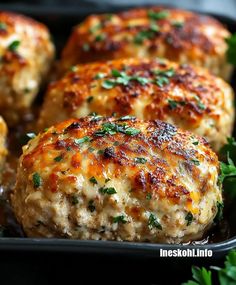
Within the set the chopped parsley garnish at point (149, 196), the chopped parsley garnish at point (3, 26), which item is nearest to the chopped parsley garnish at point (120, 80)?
the chopped parsley garnish at point (3, 26)

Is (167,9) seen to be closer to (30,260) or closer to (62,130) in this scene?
(62,130)

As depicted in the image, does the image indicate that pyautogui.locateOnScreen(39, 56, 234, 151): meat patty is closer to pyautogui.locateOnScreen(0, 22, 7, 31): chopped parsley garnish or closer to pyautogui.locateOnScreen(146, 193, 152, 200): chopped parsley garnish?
pyautogui.locateOnScreen(0, 22, 7, 31): chopped parsley garnish

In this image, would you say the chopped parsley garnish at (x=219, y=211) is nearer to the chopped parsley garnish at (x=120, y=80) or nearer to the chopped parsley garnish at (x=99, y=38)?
the chopped parsley garnish at (x=120, y=80)

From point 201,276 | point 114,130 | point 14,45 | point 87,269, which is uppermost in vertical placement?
point 114,130

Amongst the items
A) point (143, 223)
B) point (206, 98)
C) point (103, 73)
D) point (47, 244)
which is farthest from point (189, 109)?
point (47, 244)

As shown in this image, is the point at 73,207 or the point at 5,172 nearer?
the point at 73,207

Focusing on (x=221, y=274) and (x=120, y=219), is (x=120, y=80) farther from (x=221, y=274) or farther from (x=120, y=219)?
(x=221, y=274)

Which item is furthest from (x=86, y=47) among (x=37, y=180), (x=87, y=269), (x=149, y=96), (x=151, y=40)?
(x=87, y=269)
